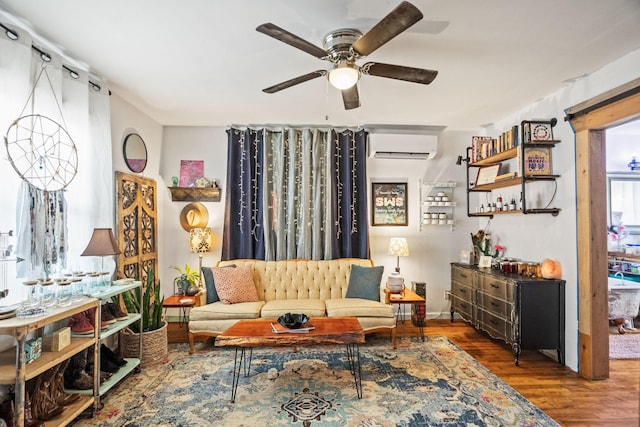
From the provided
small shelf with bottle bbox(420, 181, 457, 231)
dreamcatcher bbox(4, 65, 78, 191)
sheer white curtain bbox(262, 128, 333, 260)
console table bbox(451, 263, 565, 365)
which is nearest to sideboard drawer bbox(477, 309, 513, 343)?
console table bbox(451, 263, 565, 365)

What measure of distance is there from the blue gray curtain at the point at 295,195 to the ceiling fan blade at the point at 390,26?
2.48 metres

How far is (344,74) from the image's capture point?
7.04ft

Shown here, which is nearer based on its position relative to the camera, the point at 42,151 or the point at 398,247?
the point at 42,151

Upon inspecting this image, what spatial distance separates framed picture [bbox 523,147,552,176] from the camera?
3301 mm

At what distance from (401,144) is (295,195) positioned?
160 centimetres

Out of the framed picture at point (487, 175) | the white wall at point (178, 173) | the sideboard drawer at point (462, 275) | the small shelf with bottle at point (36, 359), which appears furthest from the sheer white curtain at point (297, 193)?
the small shelf with bottle at point (36, 359)

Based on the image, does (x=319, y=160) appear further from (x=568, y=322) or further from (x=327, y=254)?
(x=568, y=322)

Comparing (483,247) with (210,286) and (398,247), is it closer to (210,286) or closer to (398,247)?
(398,247)

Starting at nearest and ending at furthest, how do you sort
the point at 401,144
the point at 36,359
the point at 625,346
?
1. the point at 36,359
2. the point at 625,346
3. the point at 401,144

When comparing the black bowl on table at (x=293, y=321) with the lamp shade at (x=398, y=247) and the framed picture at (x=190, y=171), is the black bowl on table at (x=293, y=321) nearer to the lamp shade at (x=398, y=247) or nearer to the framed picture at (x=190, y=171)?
the lamp shade at (x=398, y=247)

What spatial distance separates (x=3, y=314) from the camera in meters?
1.86

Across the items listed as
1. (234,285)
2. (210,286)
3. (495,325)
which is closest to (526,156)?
(495,325)

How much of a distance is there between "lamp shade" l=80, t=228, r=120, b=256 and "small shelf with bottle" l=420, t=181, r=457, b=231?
12.4ft

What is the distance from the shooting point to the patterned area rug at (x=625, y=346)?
334 centimetres
